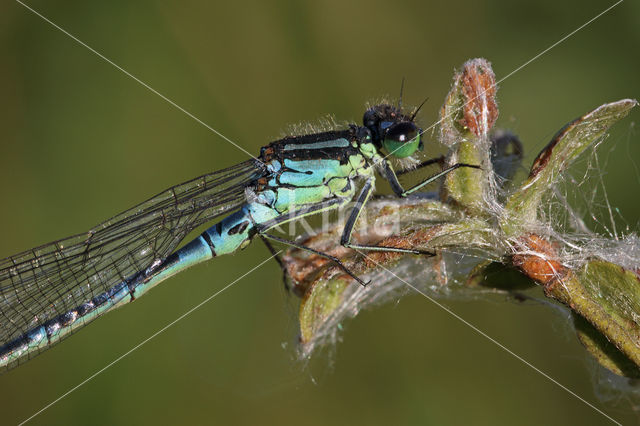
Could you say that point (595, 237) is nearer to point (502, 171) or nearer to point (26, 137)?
point (502, 171)

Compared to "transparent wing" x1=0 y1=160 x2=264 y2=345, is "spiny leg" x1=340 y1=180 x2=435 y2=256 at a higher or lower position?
lower

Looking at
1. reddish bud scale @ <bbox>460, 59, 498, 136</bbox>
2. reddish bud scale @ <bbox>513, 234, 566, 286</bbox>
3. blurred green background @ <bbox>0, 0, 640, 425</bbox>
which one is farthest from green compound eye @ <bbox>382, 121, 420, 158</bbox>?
reddish bud scale @ <bbox>513, 234, 566, 286</bbox>

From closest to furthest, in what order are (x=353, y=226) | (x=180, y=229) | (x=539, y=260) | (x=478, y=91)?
(x=539, y=260), (x=478, y=91), (x=353, y=226), (x=180, y=229)

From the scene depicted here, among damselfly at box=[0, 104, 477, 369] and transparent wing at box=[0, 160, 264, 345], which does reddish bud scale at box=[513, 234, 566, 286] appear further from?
transparent wing at box=[0, 160, 264, 345]

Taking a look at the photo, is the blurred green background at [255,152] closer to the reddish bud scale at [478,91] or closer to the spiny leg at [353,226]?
the spiny leg at [353,226]

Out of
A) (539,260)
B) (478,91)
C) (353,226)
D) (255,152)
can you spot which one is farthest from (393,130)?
(255,152)

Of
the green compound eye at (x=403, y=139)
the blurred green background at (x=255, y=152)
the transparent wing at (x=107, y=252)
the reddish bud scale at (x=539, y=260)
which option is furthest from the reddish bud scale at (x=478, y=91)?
the transparent wing at (x=107, y=252)

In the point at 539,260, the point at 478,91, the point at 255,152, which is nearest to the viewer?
the point at 539,260

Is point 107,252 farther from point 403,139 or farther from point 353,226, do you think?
point 403,139
